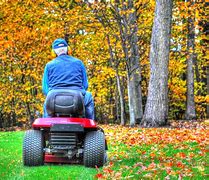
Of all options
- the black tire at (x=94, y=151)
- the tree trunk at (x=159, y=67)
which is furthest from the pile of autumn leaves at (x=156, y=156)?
the tree trunk at (x=159, y=67)

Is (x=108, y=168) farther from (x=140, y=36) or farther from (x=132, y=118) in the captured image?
(x=140, y=36)

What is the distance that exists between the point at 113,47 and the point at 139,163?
15.9 metres

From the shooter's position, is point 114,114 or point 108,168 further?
point 114,114

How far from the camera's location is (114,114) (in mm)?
32219

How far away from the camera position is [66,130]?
6.83 metres

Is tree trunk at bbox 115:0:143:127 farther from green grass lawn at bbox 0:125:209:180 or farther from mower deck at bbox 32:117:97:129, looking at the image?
mower deck at bbox 32:117:97:129

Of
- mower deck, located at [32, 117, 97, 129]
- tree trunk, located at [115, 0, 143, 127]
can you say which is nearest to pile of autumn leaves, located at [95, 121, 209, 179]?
mower deck, located at [32, 117, 97, 129]

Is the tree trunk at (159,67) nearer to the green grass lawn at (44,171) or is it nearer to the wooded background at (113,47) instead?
the wooded background at (113,47)

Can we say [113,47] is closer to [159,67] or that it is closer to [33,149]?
[159,67]

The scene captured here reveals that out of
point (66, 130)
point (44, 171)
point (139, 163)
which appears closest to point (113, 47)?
point (139, 163)

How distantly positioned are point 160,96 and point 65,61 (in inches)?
314

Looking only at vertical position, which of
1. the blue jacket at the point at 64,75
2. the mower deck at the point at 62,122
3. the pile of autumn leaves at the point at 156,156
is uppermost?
the blue jacket at the point at 64,75

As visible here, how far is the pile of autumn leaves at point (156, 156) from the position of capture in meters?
6.16

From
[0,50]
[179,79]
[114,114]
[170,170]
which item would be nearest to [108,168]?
[170,170]
